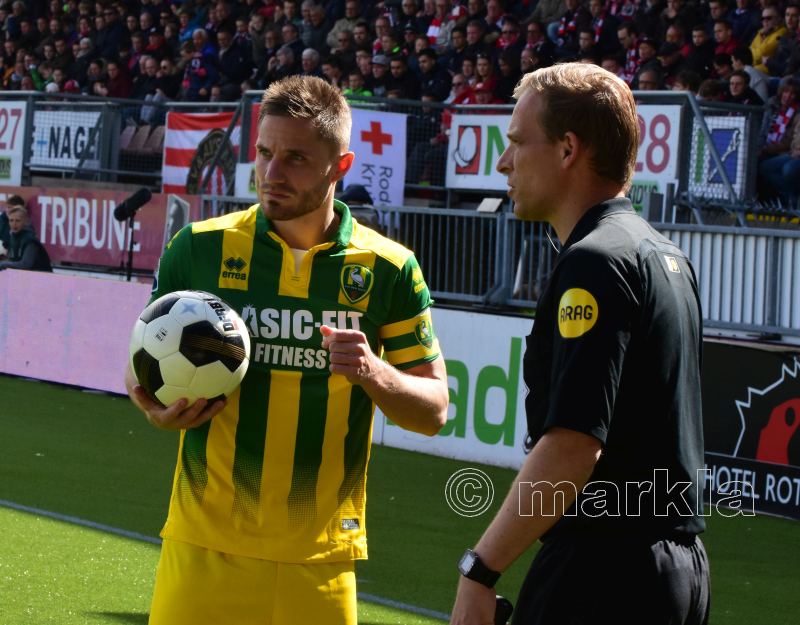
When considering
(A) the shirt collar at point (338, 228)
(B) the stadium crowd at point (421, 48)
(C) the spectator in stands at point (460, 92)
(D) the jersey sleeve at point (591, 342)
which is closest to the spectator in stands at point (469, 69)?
(B) the stadium crowd at point (421, 48)

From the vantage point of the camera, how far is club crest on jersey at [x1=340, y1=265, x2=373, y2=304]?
3600mm

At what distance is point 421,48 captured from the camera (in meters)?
17.0

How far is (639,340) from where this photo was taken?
268 centimetres

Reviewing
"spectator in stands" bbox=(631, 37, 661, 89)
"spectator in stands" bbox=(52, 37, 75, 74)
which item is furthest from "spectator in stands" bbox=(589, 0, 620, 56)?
"spectator in stands" bbox=(52, 37, 75, 74)

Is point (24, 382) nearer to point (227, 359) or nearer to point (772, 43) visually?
point (772, 43)

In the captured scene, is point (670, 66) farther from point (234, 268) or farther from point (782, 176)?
point (234, 268)

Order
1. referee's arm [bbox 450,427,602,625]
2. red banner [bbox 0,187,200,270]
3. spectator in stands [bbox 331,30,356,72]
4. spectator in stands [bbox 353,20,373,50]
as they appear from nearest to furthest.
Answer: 1. referee's arm [bbox 450,427,602,625]
2. red banner [bbox 0,187,200,270]
3. spectator in stands [bbox 331,30,356,72]
4. spectator in stands [bbox 353,20,373,50]

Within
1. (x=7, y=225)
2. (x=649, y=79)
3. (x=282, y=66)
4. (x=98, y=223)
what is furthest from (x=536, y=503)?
(x=282, y=66)

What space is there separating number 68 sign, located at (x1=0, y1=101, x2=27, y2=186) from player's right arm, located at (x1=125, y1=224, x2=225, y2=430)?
14.1 meters

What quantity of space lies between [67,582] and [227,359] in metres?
3.78

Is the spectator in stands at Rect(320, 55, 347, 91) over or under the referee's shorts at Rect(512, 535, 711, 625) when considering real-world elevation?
over

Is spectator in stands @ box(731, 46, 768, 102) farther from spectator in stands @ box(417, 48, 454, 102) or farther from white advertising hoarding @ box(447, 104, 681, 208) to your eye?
spectator in stands @ box(417, 48, 454, 102)

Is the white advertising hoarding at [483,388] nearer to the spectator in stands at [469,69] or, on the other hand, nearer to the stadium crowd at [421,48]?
the stadium crowd at [421,48]

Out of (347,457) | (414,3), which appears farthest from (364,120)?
(347,457)
